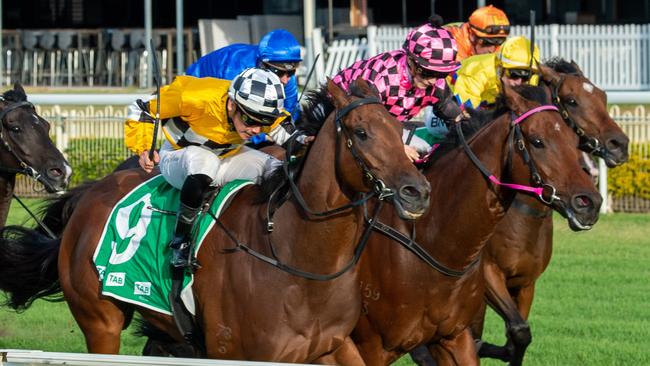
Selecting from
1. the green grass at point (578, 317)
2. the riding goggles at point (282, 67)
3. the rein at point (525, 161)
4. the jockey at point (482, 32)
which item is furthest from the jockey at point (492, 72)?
the green grass at point (578, 317)

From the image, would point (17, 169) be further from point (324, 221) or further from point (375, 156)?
point (375, 156)

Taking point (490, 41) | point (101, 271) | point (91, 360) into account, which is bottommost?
point (101, 271)

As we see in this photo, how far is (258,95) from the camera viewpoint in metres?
4.95

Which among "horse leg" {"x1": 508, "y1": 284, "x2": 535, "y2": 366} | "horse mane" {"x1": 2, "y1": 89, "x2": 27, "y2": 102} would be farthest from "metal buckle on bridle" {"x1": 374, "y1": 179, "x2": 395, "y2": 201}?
"horse mane" {"x1": 2, "y1": 89, "x2": 27, "y2": 102}

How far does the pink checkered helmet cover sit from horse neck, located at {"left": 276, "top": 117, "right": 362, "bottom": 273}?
35.9 inches

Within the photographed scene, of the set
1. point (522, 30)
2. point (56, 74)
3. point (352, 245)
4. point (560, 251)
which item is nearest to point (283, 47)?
point (352, 245)

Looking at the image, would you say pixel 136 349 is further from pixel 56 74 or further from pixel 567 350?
pixel 56 74

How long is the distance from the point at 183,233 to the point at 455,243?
1.09 meters

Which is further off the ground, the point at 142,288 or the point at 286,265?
the point at 286,265

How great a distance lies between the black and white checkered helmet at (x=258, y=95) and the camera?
4.95 meters

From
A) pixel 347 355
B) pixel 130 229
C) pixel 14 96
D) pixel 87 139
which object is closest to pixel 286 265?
pixel 347 355

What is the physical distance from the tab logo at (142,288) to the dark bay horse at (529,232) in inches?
66.0

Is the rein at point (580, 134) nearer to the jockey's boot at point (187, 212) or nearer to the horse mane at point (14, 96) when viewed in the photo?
the jockey's boot at point (187, 212)

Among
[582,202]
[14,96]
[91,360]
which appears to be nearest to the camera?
[91,360]
